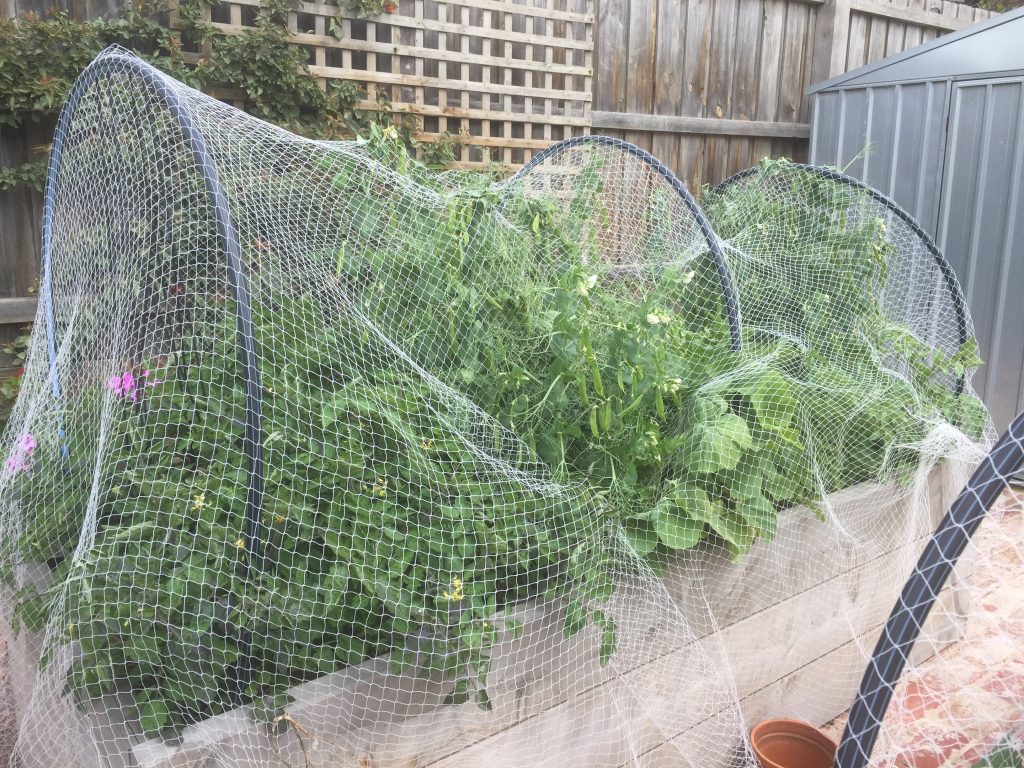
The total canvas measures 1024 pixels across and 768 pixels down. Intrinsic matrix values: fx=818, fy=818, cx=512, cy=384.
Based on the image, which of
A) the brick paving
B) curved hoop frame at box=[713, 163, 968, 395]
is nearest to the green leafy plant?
the brick paving

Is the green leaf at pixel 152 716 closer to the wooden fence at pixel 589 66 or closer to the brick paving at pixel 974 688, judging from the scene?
the brick paving at pixel 974 688

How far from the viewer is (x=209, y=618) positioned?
1.44 m

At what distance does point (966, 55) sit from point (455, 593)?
12.2ft

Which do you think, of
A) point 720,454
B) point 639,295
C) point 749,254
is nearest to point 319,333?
point 720,454

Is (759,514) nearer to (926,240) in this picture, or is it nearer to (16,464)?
(926,240)

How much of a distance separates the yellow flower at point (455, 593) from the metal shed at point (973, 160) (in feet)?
10.3

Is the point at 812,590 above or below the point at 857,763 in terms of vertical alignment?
below

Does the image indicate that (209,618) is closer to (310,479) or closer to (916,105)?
(310,479)

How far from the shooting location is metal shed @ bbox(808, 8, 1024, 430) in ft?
12.2

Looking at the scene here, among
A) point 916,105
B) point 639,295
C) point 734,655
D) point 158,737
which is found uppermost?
point 916,105

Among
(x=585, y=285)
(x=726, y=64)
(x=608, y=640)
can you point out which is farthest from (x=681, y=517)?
(x=726, y=64)

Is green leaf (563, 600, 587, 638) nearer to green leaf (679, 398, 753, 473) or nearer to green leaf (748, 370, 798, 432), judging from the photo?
green leaf (679, 398, 753, 473)

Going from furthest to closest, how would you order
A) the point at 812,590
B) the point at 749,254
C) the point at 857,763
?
1. the point at 749,254
2. the point at 812,590
3. the point at 857,763

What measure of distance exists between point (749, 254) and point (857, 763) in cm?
195
